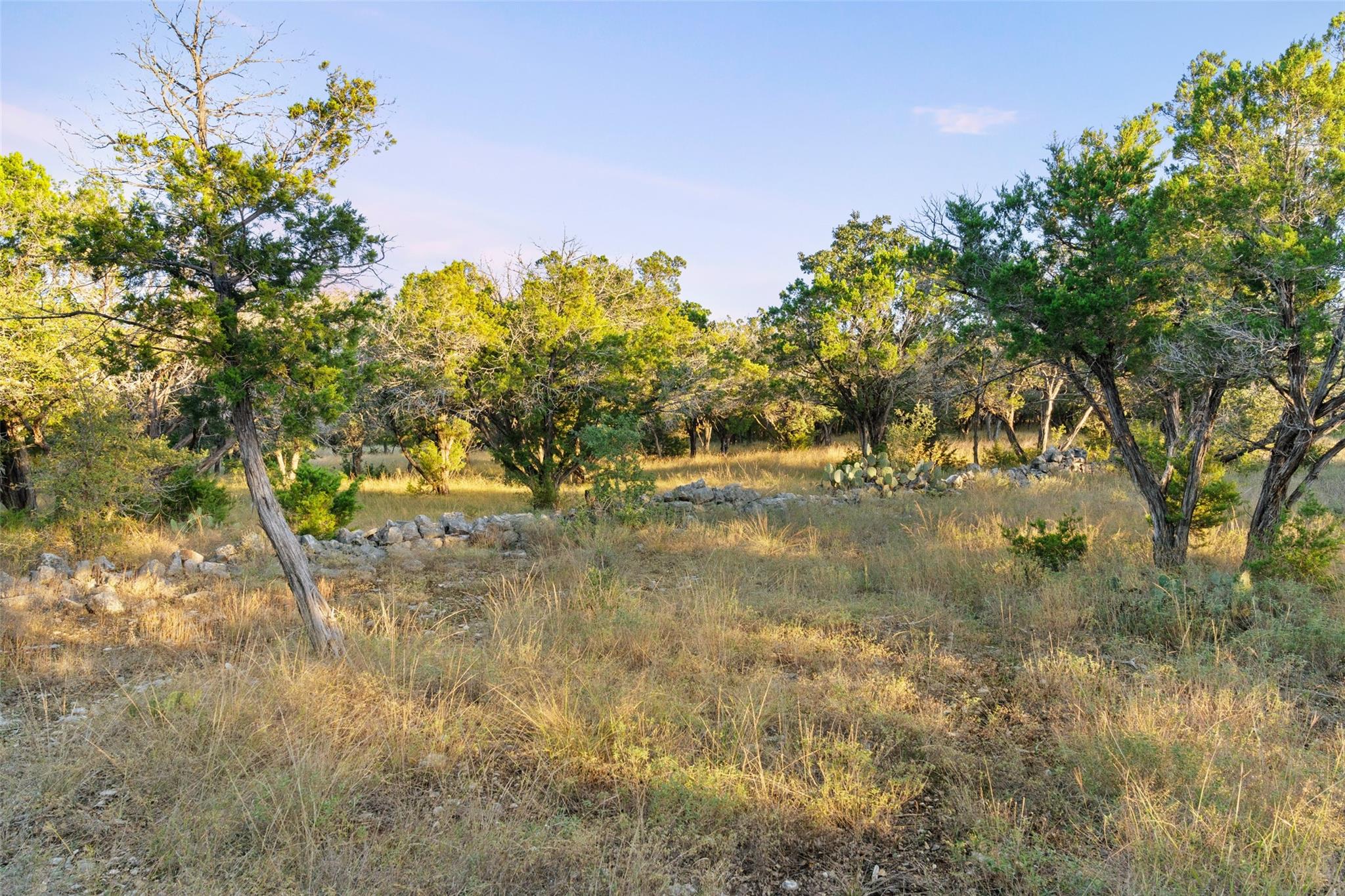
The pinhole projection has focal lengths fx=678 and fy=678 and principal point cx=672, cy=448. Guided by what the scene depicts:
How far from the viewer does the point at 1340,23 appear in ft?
19.8

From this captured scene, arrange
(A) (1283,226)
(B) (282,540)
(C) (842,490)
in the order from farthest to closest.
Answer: (C) (842,490) < (A) (1283,226) < (B) (282,540)

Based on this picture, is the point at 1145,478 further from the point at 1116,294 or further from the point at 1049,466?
the point at 1049,466

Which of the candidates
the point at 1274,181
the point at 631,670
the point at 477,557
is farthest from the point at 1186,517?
the point at 477,557

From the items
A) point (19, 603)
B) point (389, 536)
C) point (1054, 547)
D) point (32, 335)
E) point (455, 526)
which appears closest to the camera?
point (19, 603)

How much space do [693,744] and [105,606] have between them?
609 centimetres

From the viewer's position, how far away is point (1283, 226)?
553 cm

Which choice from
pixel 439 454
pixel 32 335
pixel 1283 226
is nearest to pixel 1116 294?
pixel 1283 226

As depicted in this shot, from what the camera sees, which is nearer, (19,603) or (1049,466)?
(19,603)

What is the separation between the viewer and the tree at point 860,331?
16.1 meters

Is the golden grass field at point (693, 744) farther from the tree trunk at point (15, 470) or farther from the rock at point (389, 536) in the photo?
the tree trunk at point (15, 470)

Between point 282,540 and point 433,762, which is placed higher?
point 282,540

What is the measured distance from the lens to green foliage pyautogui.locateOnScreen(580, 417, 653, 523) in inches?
428

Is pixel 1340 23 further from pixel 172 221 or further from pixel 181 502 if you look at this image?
pixel 181 502

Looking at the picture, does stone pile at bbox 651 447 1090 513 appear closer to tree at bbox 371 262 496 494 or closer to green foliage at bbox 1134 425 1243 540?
tree at bbox 371 262 496 494
